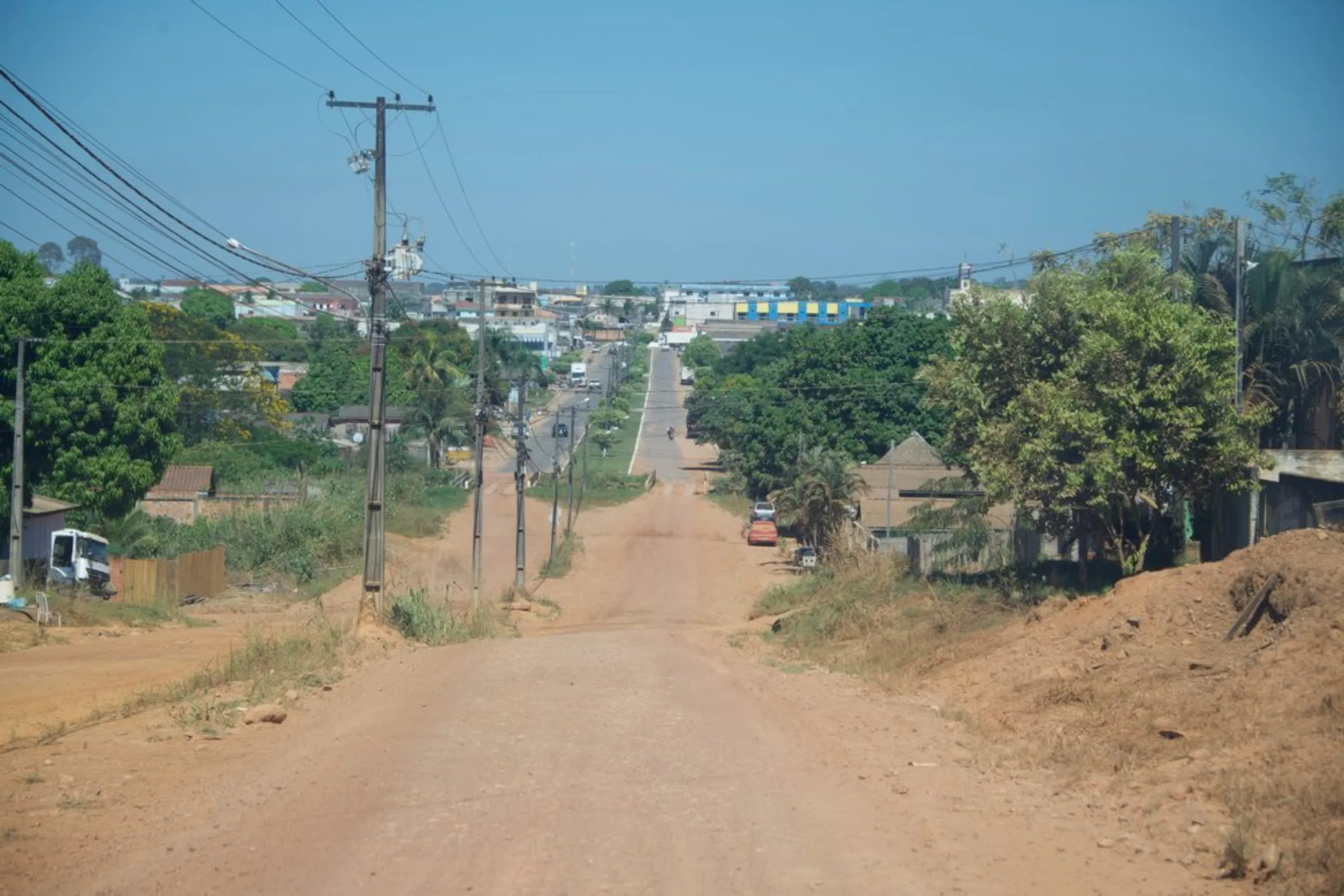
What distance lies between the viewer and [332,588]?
42.0 metres

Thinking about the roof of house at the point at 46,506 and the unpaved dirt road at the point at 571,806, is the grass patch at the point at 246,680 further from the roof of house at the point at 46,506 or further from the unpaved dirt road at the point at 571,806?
the roof of house at the point at 46,506

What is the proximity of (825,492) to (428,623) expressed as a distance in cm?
3018

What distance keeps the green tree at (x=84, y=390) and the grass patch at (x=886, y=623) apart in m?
20.0

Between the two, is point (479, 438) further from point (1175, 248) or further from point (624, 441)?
point (624, 441)

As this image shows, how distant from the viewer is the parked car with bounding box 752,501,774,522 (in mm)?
57531

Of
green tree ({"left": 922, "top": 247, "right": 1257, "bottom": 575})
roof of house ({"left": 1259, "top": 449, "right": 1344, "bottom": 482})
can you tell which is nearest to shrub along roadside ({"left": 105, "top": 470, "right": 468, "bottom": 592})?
green tree ({"left": 922, "top": 247, "right": 1257, "bottom": 575})

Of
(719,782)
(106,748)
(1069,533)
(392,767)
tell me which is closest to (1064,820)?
(719,782)

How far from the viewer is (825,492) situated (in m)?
50.7

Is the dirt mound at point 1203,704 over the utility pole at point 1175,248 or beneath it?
beneath

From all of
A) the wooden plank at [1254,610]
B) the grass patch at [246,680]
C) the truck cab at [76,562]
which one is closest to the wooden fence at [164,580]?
the truck cab at [76,562]

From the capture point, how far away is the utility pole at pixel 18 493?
2886 centimetres

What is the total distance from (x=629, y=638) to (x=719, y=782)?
481 inches

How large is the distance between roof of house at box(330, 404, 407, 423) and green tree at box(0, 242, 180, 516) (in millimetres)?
31081

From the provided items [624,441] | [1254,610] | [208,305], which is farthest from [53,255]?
[1254,610]
